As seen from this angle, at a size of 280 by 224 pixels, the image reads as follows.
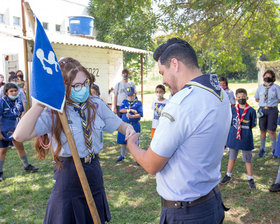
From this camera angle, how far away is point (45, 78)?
2.03 meters

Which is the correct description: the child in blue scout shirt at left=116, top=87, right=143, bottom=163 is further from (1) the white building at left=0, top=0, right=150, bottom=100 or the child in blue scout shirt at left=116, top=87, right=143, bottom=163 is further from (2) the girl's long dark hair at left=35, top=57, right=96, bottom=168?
(1) the white building at left=0, top=0, right=150, bottom=100

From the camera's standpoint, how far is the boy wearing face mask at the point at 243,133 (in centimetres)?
502

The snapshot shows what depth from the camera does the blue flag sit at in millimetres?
2012

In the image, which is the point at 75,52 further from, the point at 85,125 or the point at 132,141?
the point at 132,141

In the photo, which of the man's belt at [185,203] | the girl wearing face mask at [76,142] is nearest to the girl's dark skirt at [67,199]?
the girl wearing face mask at [76,142]

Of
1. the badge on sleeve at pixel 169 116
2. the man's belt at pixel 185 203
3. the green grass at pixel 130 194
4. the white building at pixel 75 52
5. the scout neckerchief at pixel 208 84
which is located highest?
the white building at pixel 75 52

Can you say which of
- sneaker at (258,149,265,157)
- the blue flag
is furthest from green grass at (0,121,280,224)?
the blue flag

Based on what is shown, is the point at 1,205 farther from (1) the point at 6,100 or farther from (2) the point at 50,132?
(2) the point at 50,132

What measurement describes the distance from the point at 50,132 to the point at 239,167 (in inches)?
202

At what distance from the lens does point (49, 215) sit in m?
2.37

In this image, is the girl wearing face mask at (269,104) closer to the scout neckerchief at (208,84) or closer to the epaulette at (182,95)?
the scout neckerchief at (208,84)

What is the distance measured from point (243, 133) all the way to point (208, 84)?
3727 millimetres

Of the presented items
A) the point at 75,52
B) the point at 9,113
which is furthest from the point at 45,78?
the point at 75,52

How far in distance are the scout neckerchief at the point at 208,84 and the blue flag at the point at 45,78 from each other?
100cm
